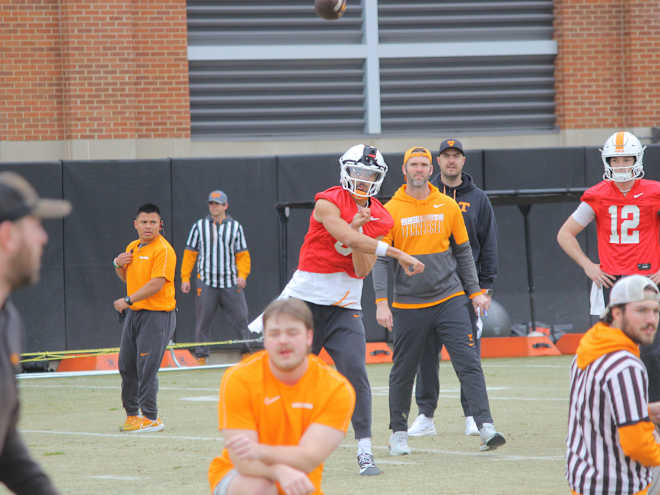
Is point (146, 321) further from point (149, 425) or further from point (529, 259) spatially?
point (529, 259)

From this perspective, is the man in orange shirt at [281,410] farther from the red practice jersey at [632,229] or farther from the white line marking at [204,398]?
the white line marking at [204,398]

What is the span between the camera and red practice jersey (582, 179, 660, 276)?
8.54 metres

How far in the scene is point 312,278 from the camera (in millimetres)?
8344

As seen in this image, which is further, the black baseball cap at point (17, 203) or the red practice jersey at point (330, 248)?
the red practice jersey at point (330, 248)

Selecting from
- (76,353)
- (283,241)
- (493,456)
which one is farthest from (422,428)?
(76,353)

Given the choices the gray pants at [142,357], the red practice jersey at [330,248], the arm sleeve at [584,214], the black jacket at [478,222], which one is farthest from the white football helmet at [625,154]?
the gray pants at [142,357]

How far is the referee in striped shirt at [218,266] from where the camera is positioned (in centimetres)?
1725

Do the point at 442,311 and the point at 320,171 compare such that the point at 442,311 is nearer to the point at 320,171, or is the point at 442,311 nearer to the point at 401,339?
the point at 401,339

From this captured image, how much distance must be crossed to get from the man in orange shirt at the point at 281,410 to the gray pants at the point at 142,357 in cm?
575

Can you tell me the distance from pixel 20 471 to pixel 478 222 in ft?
21.4

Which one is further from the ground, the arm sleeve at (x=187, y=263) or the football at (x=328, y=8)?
the football at (x=328, y=8)

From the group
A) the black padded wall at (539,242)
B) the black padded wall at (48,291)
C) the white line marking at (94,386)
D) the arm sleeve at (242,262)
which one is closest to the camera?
the white line marking at (94,386)

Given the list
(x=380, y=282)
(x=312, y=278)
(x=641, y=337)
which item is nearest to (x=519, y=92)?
(x=380, y=282)

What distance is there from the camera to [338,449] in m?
9.53
